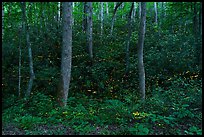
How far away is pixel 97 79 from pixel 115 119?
6465mm

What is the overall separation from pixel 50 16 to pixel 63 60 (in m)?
11.9

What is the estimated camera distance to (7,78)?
1383cm

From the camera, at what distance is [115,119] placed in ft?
26.3

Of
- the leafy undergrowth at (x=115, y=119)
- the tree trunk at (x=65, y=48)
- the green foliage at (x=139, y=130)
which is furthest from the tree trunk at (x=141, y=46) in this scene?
the green foliage at (x=139, y=130)

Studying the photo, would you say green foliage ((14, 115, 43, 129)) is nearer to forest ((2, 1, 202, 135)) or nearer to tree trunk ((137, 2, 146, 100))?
forest ((2, 1, 202, 135))

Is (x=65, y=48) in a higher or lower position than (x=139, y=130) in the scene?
higher

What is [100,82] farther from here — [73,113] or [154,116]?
[154,116]

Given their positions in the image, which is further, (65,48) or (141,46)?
(141,46)

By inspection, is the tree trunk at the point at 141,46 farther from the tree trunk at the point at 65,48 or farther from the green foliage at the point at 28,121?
the green foliage at the point at 28,121

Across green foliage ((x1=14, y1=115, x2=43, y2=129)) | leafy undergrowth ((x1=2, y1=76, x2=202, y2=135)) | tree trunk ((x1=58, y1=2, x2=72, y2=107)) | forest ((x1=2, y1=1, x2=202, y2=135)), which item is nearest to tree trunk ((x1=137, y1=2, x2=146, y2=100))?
forest ((x1=2, y1=1, x2=202, y2=135))

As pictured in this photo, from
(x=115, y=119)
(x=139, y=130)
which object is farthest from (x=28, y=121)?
(x=139, y=130)

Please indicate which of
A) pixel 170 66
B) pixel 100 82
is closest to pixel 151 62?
pixel 170 66

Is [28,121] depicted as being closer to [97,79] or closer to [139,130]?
[139,130]

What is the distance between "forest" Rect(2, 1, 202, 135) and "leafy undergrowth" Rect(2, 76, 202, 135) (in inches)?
1.3
